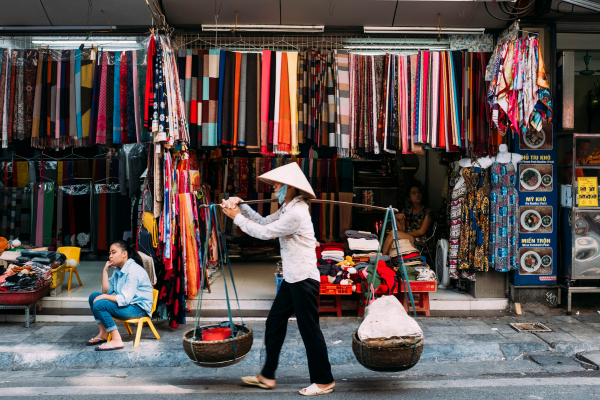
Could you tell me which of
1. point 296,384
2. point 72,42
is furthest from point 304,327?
point 72,42

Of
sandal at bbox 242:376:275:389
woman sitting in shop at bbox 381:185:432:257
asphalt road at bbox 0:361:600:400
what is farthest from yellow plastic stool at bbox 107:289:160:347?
woman sitting in shop at bbox 381:185:432:257

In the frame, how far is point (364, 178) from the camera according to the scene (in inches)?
325

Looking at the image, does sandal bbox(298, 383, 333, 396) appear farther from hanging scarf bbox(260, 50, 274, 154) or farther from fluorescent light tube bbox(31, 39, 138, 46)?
fluorescent light tube bbox(31, 39, 138, 46)

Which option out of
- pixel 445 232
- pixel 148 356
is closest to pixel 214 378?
pixel 148 356

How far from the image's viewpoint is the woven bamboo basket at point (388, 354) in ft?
11.3

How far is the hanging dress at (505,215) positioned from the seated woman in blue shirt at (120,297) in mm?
4209

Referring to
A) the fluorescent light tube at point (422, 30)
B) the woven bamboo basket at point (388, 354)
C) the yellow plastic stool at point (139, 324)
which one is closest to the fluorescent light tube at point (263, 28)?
the fluorescent light tube at point (422, 30)

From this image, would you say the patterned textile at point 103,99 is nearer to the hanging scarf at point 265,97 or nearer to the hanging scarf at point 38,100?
the hanging scarf at point 38,100

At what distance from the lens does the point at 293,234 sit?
383cm

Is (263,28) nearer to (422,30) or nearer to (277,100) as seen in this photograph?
(277,100)

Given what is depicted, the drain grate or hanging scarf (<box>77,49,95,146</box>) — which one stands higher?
hanging scarf (<box>77,49,95,146</box>)

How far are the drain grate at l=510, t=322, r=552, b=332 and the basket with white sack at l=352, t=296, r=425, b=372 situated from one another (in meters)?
2.44

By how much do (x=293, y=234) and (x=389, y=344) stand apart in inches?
44.1

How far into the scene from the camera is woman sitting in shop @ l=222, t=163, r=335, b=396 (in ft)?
12.2
